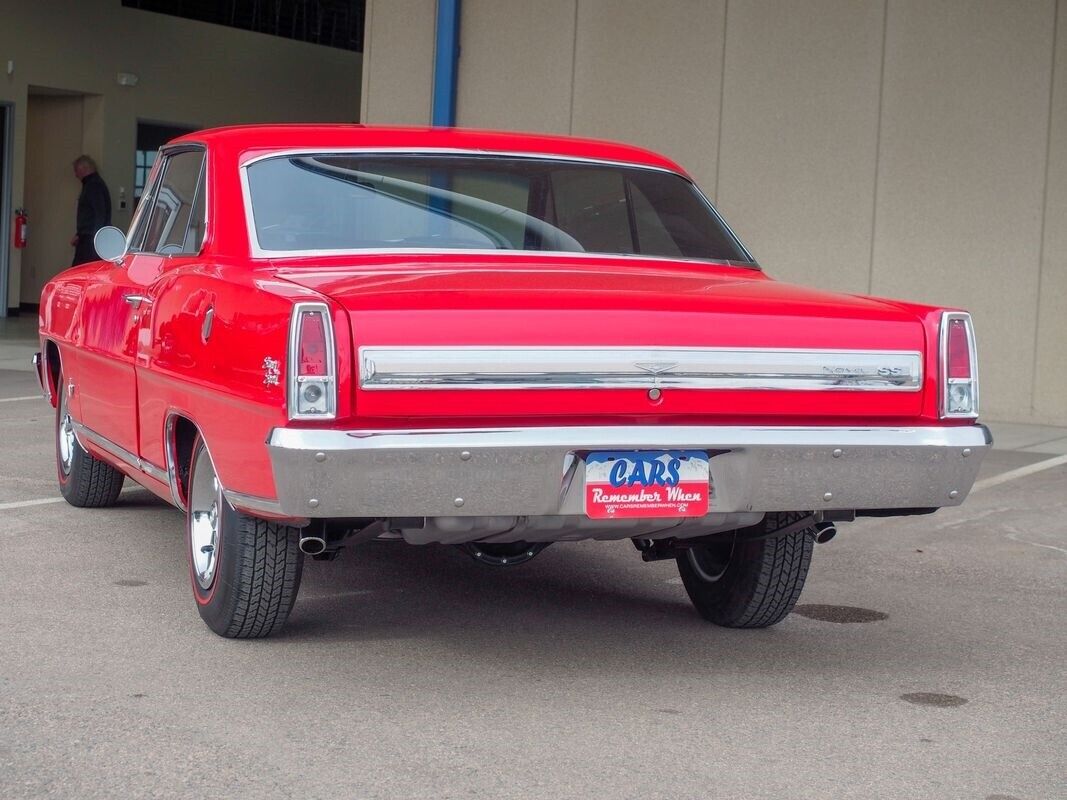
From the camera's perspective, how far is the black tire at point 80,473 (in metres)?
6.65

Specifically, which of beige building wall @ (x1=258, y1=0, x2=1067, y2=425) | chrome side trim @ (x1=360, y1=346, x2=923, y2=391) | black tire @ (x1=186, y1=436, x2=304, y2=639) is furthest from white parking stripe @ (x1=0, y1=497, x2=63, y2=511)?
beige building wall @ (x1=258, y1=0, x2=1067, y2=425)

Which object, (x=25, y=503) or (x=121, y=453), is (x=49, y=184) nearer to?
(x=25, y=503)

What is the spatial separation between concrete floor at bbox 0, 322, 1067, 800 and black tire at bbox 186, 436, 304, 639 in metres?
0.08

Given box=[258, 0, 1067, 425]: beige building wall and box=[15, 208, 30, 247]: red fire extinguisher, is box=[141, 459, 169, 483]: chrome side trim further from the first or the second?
box=[15, 208, 30, 247]: red fire extinguisher

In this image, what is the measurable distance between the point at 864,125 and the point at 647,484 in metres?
8.94

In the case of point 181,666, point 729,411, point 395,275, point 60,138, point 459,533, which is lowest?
point 181,666

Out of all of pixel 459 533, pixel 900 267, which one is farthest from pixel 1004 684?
pixel 900 267

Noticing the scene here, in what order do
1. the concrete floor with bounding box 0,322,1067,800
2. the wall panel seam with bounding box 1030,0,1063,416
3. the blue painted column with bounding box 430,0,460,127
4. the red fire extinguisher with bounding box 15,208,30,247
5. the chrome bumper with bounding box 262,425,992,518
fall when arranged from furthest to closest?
the red fire extinguisher with bounding box 15,208,30,247 → the blue painted column with bounding box 430,0,460,127 → the wall panel seam with bounding box 1030,0,1063,416 → the chrome bumper with bounding box 262,425,992,518 → the concrete floor with bounding box 0,322,1067,800

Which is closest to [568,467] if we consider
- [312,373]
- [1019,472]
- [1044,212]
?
[312,373]

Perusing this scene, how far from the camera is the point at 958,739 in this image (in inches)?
151

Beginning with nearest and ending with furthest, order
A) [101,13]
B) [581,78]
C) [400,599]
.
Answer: [400,599] → [581,78] → [101,13]

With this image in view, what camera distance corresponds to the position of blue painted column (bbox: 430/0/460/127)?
1357cm

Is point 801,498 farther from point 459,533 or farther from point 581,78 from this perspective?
point 581,78

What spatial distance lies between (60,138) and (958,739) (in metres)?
18.7
